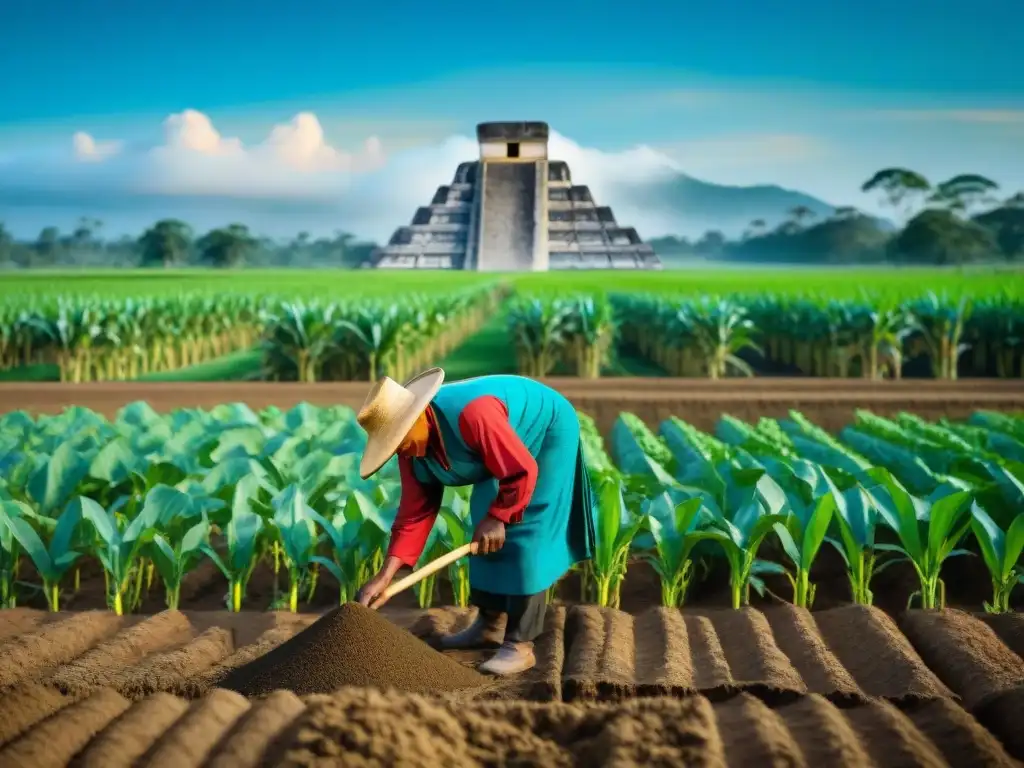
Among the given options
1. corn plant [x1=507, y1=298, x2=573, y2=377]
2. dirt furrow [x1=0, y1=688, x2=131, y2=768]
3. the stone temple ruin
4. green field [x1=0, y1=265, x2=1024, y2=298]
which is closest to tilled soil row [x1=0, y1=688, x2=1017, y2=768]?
dirt furrow [x1=0, y1=688, x2=131, y2=768]

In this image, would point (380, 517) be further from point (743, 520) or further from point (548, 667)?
point (743, 520)

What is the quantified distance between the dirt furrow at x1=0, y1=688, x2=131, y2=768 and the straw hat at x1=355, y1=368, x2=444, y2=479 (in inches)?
26.3

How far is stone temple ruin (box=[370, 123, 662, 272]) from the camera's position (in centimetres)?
5388

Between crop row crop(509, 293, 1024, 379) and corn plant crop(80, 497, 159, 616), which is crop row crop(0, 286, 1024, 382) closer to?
crop row crop(509, 293, 1024, 379)

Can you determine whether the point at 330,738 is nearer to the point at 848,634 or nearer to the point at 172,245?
the point at 848,634

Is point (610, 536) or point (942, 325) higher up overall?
point (942, 325)

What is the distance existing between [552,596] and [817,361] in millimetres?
8871

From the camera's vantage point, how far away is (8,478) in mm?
3889

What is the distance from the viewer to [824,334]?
11.3 meters

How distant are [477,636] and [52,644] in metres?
1.02

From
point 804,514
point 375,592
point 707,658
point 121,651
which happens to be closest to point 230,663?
point 121,651

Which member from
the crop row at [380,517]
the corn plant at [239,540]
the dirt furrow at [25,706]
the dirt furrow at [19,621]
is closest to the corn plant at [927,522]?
the crop row at [380,517]

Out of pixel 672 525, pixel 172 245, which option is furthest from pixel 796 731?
pixel 172 245

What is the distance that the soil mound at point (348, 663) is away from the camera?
2.33 meters
